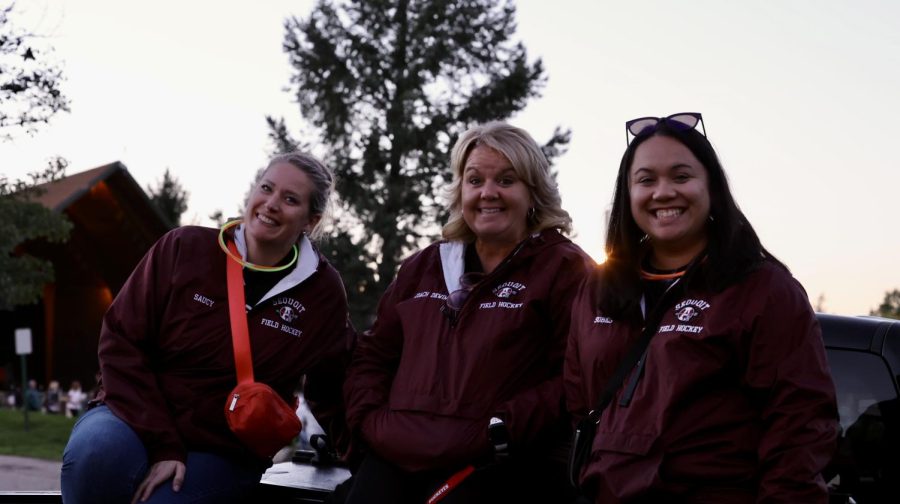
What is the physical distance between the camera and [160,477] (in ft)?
12.3

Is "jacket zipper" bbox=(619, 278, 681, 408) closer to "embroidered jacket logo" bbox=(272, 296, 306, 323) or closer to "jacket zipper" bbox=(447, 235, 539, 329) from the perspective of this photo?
"jacket zipper" bbox=(447, 235, 539, 329)

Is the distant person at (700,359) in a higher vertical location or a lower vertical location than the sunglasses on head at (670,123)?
lower

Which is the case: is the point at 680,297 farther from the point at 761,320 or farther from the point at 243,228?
the point at 243,228

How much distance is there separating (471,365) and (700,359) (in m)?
1.04

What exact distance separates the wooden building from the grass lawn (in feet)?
37.4

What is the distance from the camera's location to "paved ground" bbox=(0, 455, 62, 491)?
37.5 ft

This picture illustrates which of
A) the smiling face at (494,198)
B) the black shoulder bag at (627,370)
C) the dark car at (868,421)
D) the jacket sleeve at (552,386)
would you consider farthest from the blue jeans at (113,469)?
the dark car at (868,421)

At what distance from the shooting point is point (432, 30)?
85.7ft

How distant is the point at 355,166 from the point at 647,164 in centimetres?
2358

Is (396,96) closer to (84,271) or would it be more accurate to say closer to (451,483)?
(84,271)

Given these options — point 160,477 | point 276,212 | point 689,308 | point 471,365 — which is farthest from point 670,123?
point 160,477

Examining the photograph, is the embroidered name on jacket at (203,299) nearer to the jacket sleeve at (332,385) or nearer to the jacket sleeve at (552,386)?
the jacket sleeve at (332,385)

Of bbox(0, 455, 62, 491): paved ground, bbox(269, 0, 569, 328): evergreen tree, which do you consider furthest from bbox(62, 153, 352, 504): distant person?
bbox(269, 0, 569, 328): evergreen tree

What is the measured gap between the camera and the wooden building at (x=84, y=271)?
3241 centimetres
